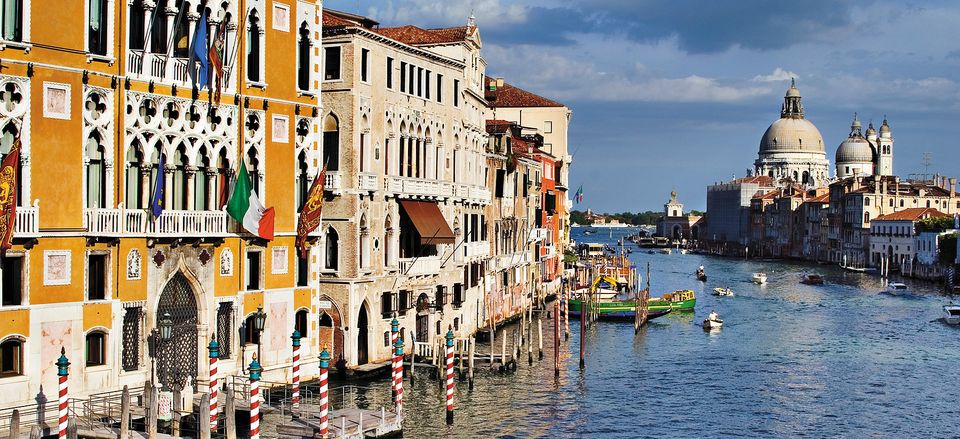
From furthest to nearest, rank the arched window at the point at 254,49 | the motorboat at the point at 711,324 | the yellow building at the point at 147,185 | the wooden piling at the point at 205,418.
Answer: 1. the motorboat at the point at 711,324
2. the arched window at the point at 254,49
3. the yellow building at the point at 147,185
4. the wooden piling at the point at 205,418

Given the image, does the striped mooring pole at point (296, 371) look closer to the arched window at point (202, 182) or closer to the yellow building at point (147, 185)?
the yellow building at point (147, 185)

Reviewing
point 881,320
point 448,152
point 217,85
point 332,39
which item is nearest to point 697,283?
point 881,320

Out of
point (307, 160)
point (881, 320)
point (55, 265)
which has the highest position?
point (307, 160)

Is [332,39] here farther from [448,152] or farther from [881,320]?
[881,320]

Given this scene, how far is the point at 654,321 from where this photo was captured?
52.8 metres

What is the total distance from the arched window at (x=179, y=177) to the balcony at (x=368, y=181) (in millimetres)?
6409

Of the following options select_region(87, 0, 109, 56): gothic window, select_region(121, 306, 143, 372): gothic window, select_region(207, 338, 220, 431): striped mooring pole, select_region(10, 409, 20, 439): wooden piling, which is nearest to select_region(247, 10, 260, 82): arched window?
select_region(87, 0, 109, 56): gothic window

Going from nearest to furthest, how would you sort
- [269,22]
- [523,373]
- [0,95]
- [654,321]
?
1. [0,95]
2. [269,22]
3. [523,373]
4. [654,321]

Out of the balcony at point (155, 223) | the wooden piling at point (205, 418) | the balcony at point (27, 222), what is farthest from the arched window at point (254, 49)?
the wooden piling at point (205, 418)

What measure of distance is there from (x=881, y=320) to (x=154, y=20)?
1651 inches

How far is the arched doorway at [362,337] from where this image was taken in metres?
30.6

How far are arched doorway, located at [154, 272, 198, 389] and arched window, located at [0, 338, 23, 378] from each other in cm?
308

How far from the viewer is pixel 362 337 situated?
101 feet

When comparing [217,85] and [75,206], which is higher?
[217,85]
